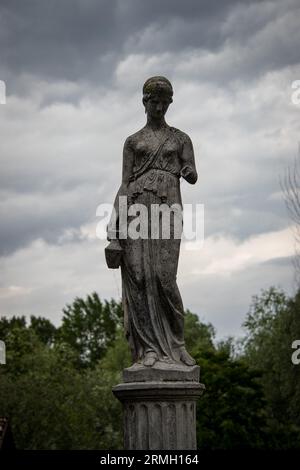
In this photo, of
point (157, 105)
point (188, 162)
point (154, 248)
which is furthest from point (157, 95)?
point (154, 248)

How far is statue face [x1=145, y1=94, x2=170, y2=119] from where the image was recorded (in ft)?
52.5

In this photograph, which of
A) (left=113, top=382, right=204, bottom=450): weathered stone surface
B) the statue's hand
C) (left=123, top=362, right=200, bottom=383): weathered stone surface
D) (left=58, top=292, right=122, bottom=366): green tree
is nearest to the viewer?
(left=113, top=382, right=204, bottom=450): weathered stone surface

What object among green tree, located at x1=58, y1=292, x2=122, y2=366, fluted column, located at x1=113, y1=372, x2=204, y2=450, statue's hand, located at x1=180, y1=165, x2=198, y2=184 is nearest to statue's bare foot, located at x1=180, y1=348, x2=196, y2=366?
fluted column, located at x1=113, y1=372, x2=204, y2=450

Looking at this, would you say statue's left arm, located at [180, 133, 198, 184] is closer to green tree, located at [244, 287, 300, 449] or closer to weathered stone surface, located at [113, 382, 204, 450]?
weathered stone surface, located at [113, 382, 204, 450]

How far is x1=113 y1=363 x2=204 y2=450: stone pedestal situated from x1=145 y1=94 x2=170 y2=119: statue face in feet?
11.8

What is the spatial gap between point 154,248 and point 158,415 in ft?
7.58

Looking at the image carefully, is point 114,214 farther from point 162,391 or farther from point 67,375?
point 67,375

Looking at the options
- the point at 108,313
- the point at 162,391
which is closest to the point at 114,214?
the point at 162,391

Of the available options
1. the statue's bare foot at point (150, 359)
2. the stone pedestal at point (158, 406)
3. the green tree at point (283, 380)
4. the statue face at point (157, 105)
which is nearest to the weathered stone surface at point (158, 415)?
the stone pedestal at point (158, 406)

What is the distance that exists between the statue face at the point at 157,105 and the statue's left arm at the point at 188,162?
463mm

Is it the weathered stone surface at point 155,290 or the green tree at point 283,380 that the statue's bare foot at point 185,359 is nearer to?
the weathered stone surface at point 155,290

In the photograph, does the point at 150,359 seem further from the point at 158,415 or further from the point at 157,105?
the point at 157,105

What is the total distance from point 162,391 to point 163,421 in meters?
0.40

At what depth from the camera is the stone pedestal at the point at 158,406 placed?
585 inches
